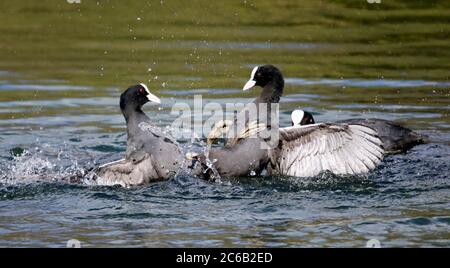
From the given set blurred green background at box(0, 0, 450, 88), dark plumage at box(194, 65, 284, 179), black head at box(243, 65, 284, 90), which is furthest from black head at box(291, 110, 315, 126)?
blurred green background at box(0, 0, 450, 88)

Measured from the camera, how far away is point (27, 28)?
41.4 ft

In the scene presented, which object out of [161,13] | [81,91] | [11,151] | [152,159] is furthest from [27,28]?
[152,159]

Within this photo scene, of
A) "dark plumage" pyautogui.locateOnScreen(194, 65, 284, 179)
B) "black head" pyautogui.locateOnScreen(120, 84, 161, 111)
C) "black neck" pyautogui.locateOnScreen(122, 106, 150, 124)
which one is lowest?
"dark plumage" pyautogui.locateOnScreen(194, 65, 284, 179)

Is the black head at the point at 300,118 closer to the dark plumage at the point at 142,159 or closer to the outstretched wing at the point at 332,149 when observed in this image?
the outstretched wing at the point at 332,149

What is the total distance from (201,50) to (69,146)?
3.53m

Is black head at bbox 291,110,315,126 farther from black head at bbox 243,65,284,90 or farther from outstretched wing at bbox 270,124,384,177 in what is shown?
outstretched wing at bbox 270,124,384,177

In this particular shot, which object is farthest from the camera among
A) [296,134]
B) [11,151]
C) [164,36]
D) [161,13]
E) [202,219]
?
[161,13]

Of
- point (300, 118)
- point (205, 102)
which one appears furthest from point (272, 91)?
point (205, 102)

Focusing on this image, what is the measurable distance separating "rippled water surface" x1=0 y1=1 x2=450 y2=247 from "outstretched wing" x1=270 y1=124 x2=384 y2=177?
15cm

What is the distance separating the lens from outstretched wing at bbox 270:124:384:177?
23.8ft

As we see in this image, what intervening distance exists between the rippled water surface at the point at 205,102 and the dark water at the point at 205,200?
0.01 meters

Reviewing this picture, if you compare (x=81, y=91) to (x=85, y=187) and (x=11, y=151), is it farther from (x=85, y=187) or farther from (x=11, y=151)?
(x=85, y=187)

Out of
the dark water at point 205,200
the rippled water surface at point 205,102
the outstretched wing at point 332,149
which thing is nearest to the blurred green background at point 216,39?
the rippled water surface at point 205,102

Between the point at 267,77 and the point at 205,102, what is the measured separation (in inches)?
89.5
